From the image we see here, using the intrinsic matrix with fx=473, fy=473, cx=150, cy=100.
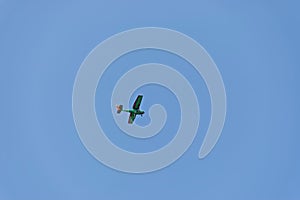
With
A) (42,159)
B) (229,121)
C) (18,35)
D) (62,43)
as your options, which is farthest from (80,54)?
(229,121)

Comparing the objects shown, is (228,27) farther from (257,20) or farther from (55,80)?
(55,80)

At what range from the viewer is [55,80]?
110 cm

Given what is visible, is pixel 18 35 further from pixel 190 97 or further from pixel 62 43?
pixel 190 97

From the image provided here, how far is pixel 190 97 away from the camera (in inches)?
44.2

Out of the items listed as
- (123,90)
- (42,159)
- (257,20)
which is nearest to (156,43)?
(123,90)

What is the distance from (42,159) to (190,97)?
38 centimetres

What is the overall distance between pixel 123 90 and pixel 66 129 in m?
0.16

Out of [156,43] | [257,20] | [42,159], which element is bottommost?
[42,159]

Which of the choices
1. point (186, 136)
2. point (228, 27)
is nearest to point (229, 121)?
point (186, 136)

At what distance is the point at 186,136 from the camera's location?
113 cm

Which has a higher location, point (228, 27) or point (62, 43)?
point (228, 27)

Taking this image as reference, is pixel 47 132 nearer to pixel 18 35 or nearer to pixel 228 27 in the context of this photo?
pixel 18 35

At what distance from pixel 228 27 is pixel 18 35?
0.49 metres

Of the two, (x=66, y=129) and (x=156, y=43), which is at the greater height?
(x=156, y=43)
